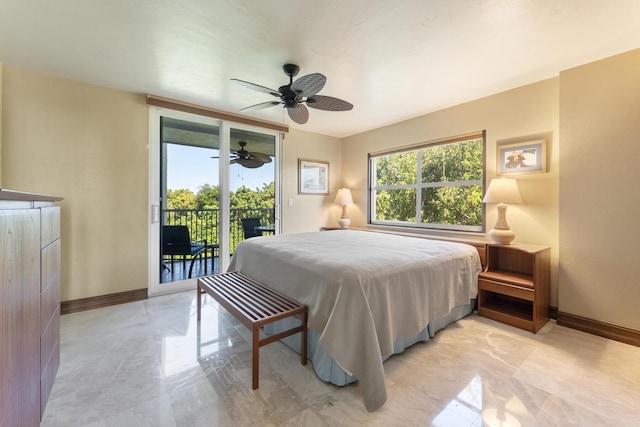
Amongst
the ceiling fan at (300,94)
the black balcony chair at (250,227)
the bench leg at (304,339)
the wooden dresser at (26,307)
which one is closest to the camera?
the wooden dresser at (26,307)

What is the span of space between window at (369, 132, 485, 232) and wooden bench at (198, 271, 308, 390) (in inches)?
103

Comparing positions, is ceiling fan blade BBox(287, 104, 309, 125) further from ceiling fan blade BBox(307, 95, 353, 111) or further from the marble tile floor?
the marble tile floor

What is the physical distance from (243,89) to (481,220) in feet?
10.7

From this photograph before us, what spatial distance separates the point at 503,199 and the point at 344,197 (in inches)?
97.6

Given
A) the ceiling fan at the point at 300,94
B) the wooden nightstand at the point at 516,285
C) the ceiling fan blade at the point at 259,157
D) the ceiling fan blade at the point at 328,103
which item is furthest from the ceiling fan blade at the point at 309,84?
the wooden nightstand at the point at 516,285

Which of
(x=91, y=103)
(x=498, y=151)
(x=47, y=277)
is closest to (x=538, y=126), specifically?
(x=498, y=151)

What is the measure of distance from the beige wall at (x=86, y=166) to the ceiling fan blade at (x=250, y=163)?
1.18 m

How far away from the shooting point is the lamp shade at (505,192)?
262 centimetres

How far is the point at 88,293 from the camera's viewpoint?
278cm

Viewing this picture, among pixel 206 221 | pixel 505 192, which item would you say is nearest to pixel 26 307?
pixel 206 221

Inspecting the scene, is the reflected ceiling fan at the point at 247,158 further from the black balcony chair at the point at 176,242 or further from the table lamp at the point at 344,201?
the table lamp at the point at 344,201

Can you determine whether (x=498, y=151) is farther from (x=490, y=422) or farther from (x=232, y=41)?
(x=232, y=41)

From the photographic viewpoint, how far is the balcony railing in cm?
341

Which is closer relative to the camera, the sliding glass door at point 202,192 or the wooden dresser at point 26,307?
the wooden dresser at point 26,307
